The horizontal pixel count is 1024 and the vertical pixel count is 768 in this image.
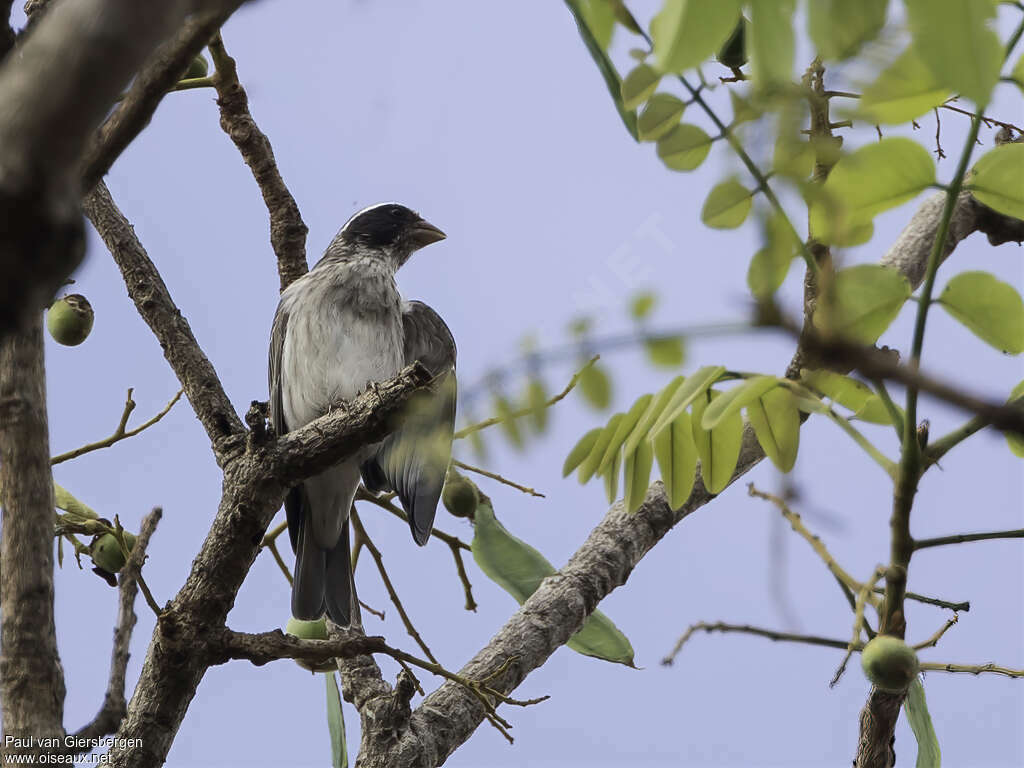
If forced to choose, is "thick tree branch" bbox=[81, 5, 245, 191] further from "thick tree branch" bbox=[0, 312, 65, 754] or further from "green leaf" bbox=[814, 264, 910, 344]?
"green leaf" bbox=[814, 264, 910, 344]

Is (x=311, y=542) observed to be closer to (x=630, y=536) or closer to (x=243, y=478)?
(x=630, y=536)

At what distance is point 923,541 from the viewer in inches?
61.3

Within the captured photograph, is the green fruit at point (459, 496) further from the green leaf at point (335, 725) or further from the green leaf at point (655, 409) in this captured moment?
the green leaf at point (655, 409)

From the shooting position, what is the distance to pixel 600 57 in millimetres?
1320

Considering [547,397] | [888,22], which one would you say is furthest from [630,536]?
[888,22]

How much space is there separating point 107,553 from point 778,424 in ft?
5.86

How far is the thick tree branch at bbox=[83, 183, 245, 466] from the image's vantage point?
9.95 feet

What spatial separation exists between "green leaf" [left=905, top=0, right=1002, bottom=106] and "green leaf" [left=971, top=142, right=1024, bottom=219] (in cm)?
71

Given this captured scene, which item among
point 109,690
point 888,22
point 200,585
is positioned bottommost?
point 109,690

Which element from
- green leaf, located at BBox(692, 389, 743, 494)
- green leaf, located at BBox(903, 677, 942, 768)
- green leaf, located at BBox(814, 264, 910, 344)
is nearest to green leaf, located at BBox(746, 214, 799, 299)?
green leaf, located at BBox(814, 264, 910, 344)

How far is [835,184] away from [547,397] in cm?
48

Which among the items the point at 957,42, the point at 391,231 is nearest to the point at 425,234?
the point at 391,231

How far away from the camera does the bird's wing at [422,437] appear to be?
232cm

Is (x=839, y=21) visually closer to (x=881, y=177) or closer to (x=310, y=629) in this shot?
(x=881, y=177)
